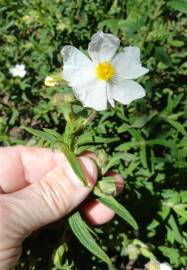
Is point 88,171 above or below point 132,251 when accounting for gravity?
above

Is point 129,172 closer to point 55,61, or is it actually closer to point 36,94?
point 55,61

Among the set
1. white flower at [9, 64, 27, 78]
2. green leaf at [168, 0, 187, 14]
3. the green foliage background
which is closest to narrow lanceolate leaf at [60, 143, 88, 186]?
the green foliage background

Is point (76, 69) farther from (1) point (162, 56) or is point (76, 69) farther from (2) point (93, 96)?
(1) point (162, 56)

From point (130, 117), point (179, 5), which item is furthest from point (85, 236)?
point (179, 5)

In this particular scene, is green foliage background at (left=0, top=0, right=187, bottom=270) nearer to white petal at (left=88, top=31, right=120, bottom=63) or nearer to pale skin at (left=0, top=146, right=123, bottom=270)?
pale skin at (left=0, top=146, right=123, bottom=270)

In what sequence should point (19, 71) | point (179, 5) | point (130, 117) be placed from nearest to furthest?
point (179, 5)
point (130, 117)
point (19, 71)

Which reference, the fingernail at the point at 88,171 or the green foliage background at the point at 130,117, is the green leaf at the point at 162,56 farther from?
the fingernail at the point at 88,171

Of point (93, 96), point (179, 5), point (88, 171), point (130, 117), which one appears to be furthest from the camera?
point (130, 117)

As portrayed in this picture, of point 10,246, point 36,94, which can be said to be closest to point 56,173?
point 10,246
